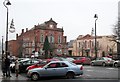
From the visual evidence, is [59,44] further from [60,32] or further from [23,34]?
[23,34]

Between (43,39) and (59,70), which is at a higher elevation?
(43,39)

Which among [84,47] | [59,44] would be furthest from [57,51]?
[84,47]

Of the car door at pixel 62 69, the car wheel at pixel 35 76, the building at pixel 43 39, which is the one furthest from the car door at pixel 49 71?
the building at pixel 43 39

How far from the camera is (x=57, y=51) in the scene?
112438mm

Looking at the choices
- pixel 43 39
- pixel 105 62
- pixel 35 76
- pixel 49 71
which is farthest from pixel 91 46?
pixel 49 71

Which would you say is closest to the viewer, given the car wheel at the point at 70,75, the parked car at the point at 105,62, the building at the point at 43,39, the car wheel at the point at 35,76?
the car wheel at the point at 70,75

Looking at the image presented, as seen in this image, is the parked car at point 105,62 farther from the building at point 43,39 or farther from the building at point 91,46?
the building at point 43,39

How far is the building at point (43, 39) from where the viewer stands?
109m

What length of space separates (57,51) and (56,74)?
8878cm

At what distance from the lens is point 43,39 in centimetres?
11038

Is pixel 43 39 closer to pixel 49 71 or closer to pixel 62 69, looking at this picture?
pixel 49 71

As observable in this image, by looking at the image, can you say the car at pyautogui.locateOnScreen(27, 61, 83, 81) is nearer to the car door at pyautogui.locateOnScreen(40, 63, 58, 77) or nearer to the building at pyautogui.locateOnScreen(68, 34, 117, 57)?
the car door at pyautogui.locateOnScreen(40, 63, 58, 77)

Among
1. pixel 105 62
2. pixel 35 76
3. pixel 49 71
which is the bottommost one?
pixel 35 76

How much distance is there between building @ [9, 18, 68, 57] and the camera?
109438mm
